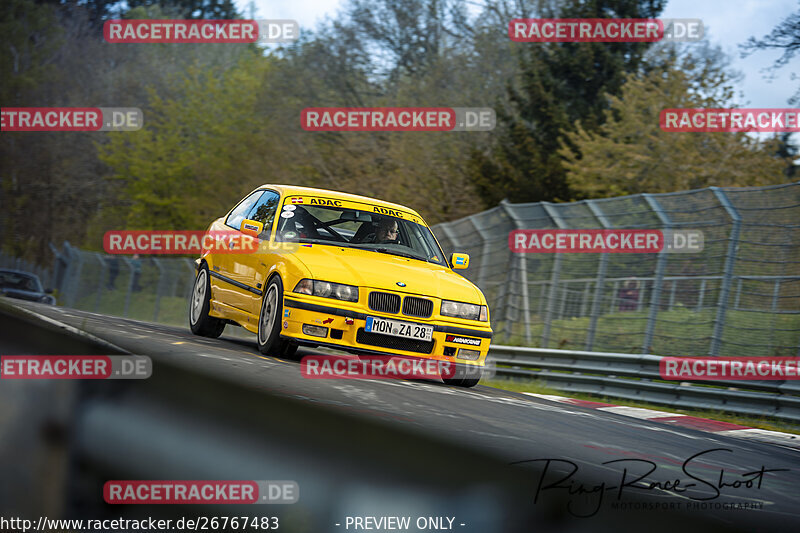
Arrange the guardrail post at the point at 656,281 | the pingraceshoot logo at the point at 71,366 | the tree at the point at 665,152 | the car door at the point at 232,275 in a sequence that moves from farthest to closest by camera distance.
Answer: the tree at the point at 665,152, the guardrail post at the point at 656,281, the car door at the point at 232,275, the pingraceshoot logo at the point at 71,366

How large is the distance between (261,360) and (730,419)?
6912 millimetres

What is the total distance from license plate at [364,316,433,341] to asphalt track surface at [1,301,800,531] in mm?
3727

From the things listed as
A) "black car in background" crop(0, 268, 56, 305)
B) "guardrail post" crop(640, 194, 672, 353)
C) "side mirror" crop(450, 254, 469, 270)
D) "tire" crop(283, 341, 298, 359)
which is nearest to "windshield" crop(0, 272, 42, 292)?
"black car in background" crop(0, 268, 56, 305)

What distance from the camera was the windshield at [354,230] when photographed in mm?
7715

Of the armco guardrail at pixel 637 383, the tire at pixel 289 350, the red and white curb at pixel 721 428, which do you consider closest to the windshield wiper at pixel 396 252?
the tire at pixel 289 350

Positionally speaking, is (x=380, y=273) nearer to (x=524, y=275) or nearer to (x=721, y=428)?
(x=721, y=428)

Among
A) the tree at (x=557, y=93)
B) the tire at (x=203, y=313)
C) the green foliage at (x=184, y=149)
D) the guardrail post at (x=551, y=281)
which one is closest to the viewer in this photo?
the tire at (x=203, y=313)

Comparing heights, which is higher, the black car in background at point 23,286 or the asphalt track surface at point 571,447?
the asphalt track surface at point 571,447

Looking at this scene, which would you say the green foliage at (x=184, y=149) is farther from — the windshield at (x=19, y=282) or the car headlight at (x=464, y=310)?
the car headlight at (x=464, y=310)

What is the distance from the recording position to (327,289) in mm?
6684

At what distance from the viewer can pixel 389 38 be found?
40.2 meters

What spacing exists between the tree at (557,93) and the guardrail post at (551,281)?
681 inches

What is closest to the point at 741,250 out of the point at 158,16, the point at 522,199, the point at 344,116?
the point at 522,199

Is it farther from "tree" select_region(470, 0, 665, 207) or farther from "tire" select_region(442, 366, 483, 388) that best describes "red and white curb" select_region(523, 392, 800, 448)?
"tree" select_region(470, 0, 665, 207)
